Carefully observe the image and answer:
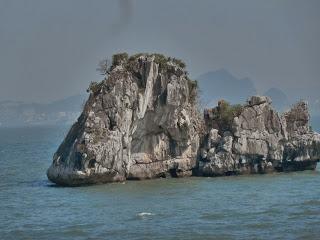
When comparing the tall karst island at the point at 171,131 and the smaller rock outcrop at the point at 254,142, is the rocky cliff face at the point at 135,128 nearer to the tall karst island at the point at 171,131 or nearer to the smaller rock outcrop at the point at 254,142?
the tall karst island at the point at 171,131

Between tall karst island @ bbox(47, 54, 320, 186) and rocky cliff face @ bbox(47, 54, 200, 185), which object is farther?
tall karst island @ bbox(47, 54, 320, 186)

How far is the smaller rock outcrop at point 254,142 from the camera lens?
78688mm

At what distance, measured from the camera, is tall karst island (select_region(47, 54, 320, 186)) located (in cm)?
7450

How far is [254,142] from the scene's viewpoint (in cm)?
7912

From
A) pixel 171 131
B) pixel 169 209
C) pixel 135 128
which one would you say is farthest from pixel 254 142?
pixel 169 209

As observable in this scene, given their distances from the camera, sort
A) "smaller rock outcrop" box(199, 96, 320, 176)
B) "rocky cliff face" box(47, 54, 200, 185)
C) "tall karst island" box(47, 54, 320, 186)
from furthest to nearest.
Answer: "smaller rock outcrop" box(199, 96, 320, 176), "tall karst island" box(47, 54, 320, 186), "rocky cliff face" box(47, 54, 200, 185)

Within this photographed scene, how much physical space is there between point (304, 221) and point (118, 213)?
1495 centimetres

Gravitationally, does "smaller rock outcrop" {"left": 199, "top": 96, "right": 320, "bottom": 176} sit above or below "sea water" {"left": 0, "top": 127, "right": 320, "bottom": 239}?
above

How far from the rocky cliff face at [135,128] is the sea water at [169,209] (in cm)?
200

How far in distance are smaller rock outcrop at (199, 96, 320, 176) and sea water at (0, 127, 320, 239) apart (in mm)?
2210

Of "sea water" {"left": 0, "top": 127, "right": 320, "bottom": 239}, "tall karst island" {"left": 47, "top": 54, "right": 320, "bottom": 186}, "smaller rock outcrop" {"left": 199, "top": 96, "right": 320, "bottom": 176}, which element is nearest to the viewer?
"sea water" {"left": 0, "top": 127, "right": 320, "bottom": 239}

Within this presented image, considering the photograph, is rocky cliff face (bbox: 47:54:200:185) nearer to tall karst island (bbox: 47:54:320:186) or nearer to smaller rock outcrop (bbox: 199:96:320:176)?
tall karst island (bbox: 47:54:320:186)

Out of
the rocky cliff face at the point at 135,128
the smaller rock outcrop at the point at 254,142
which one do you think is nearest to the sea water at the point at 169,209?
the rocky cliff face at the point at 135,128

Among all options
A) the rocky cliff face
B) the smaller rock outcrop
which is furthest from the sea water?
the smaller rock outcrop
